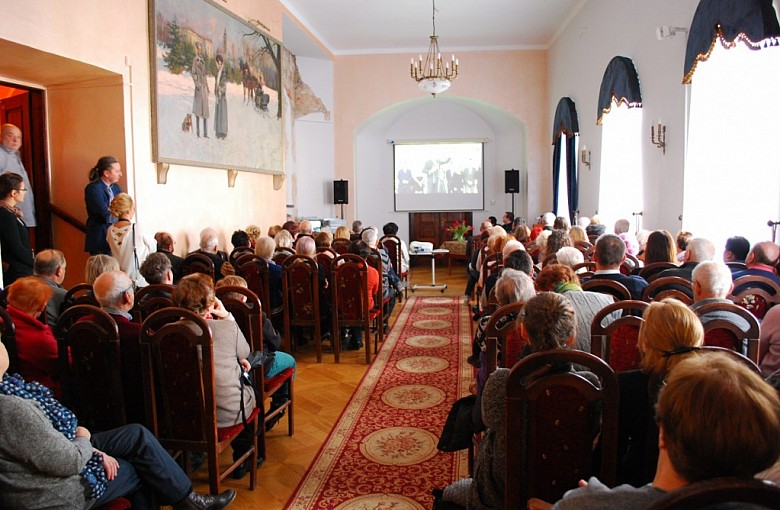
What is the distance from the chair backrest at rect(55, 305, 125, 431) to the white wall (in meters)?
5.95

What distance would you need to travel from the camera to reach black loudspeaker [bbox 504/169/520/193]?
1384cm

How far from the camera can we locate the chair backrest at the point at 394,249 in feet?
26.7

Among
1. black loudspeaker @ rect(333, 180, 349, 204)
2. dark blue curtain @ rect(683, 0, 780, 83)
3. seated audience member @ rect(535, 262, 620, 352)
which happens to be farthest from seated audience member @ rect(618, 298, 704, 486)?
black loudspeaker @ rect(333, 180, 349, 204)

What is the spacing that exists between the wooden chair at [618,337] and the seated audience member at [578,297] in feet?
0.45

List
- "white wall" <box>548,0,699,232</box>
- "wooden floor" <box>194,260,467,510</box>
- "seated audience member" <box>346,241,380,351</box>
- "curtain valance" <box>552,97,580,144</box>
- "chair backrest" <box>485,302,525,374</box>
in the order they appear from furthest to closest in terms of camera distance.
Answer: "curtain valance" <box>552,97,580,144</box>
"white wall" <box>548,0,699,232</box>
"seated audience member" <box>346,241,380,351</box>
"wooden floor" <box>194,260,467,510</box>
"chair backrest" <box>485,302,525,374</box>

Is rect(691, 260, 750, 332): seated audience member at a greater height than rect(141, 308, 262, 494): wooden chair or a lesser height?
greater

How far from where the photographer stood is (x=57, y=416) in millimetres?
2025

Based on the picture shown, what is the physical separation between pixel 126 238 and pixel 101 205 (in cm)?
60

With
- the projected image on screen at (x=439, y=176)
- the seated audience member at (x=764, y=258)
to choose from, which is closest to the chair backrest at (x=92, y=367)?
the seated audience member at (x=764, y=258)

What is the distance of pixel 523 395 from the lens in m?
1.78

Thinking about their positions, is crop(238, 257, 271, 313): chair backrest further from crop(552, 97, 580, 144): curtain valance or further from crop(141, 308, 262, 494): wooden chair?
crop(552, 97, 580, 144): curtain valance

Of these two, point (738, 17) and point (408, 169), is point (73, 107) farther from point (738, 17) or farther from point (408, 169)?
point (408, 169)

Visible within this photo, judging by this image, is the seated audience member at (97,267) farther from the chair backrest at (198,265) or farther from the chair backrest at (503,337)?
the chair backrest at (503,337)

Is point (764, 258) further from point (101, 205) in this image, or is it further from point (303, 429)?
point (101, 205)
